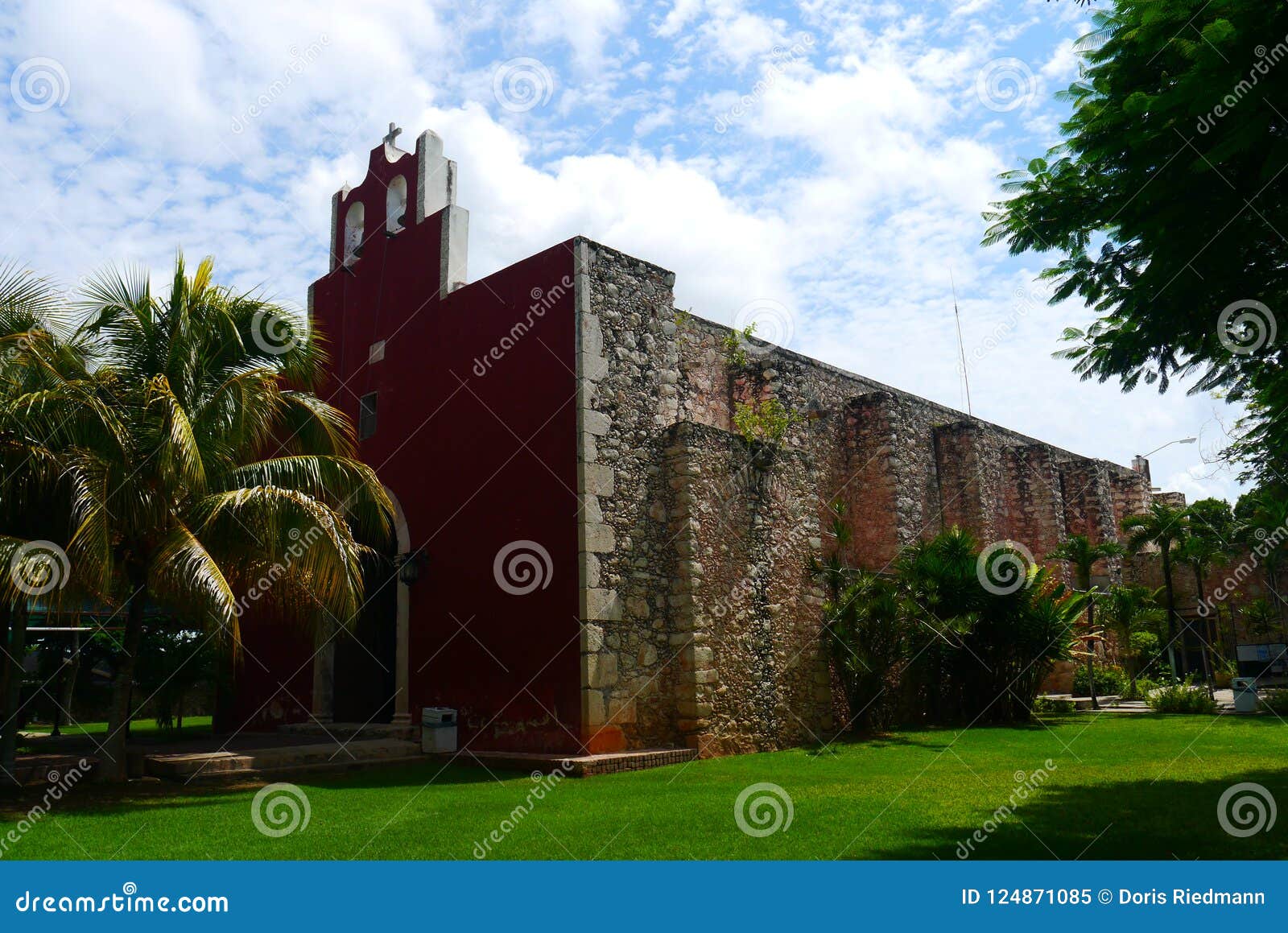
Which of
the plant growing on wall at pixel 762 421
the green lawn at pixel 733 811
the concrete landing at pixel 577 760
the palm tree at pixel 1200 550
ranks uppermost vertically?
the plant growing on wall at pixel 762 421

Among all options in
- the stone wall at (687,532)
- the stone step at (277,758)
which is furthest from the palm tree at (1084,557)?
the stone step at (277,758)

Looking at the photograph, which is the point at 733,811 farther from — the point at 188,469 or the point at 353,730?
the point at 353,730

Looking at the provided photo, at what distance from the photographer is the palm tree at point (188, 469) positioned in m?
8.66

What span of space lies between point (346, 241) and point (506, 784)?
32.5ft

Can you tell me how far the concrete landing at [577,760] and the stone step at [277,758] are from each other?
543 millimetres

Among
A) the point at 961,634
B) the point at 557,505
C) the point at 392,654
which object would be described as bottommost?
the point at 392,654

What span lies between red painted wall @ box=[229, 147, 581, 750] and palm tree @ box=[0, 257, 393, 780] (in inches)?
67.1

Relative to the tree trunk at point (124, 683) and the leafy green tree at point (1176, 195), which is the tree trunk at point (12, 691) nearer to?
the tree trunk at point (124, 683)

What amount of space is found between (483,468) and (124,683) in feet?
15.0

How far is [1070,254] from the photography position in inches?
296

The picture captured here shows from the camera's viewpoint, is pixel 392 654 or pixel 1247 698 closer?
pixel 392 654

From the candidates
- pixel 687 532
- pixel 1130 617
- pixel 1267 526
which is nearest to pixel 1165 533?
pixel 1130 617

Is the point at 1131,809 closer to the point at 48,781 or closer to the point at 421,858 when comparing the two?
the point at 421,858

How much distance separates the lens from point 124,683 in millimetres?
9391
